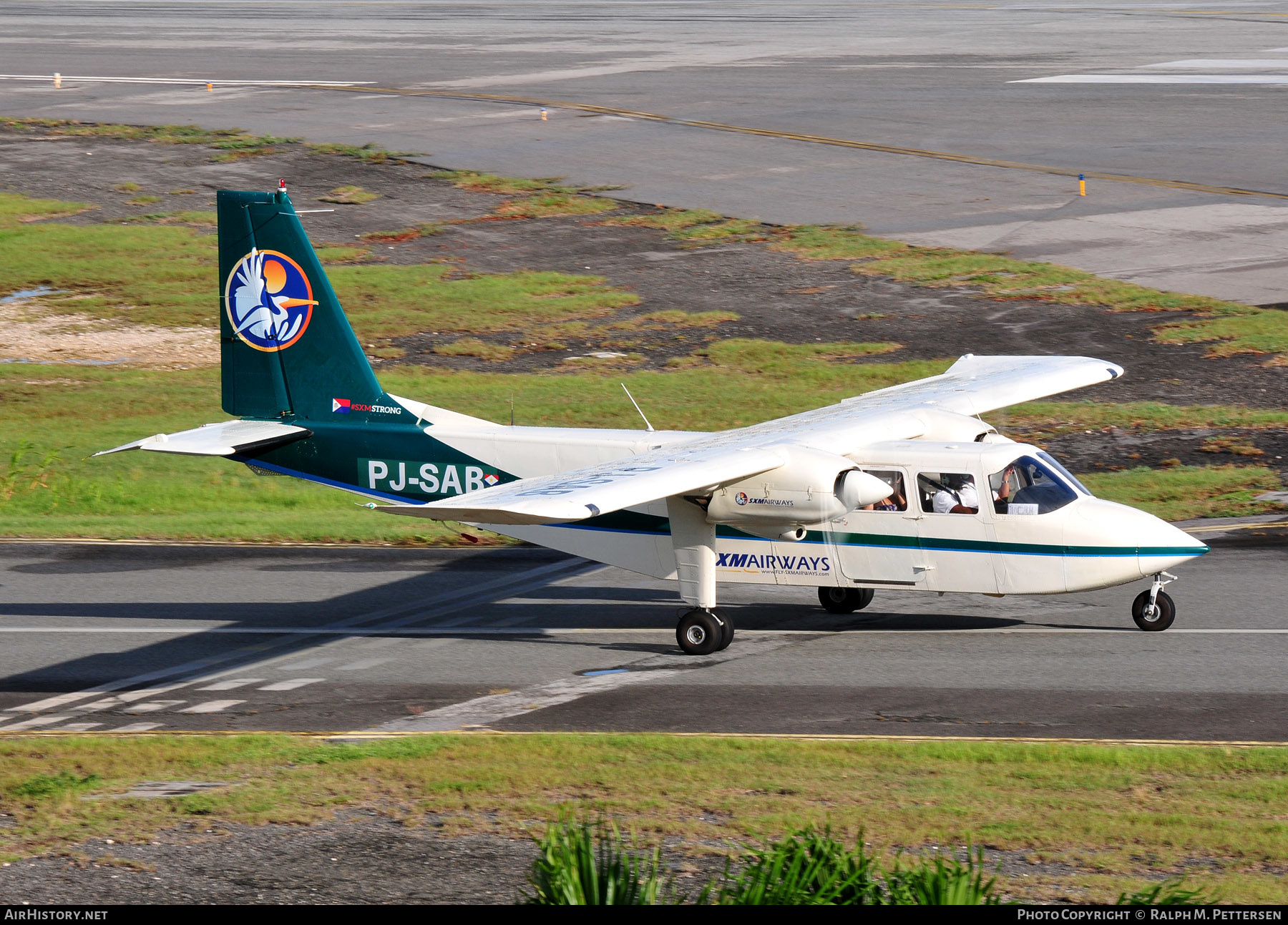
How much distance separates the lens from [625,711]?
17.3 meters

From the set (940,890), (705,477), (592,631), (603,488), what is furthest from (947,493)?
(940,890)

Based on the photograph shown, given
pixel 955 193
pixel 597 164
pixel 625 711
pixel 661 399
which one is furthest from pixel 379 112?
pixel 625 711

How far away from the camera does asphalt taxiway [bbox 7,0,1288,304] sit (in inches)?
1886

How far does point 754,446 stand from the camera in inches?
747

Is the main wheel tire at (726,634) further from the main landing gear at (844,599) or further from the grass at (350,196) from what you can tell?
the grass at (350,196)

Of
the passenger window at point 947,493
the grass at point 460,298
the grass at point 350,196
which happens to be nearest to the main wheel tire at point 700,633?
the passenger window at point 947,493

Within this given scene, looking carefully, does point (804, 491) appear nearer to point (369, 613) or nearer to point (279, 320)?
point (369, 613)

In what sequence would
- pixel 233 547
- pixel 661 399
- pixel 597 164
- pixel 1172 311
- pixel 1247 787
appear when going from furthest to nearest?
pixel 597 164, pixel 1172 311, pixel 661 399, pixel 233 547, pixel 1247 787

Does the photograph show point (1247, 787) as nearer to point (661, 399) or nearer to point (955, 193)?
point (661, 399)

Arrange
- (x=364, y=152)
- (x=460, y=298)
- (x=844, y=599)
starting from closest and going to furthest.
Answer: (x=844, y=599)
(x=460, y=298)
(x=364, y=152)

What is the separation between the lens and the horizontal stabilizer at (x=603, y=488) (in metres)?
15.9

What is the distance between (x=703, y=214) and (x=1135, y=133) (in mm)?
19085

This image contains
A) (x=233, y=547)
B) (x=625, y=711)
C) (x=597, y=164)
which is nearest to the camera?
(x=625, y=711)

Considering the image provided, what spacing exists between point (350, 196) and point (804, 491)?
3828 centimetres
